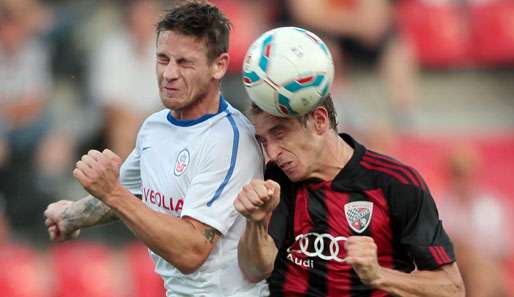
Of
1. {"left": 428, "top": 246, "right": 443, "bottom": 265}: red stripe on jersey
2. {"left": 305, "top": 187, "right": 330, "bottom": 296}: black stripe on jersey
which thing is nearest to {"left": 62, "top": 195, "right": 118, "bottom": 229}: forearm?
{"left": 305, "top": 187, "right": 330, "bottom": 296}: black stripe on jersey

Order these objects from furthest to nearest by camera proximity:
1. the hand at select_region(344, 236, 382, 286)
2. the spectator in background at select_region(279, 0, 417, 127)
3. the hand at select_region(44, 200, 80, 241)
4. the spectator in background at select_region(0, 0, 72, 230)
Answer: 1. the spectator in background at select_region(279, 0, 417, 127)
2. the spectator in background at select_region(0, 0, 72, 230)
3. the hand at select_region(44, 200, 80, 241)
4. the hand at select_region(344, 236, 382, 286)

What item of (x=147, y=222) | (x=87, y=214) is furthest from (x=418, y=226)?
(x=87, y=214)

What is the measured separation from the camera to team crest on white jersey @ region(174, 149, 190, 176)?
17.7ft

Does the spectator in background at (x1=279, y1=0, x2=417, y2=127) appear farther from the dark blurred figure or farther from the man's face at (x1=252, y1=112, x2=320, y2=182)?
the man's face at (x1=252, y1=112, x2=320, y2=182)

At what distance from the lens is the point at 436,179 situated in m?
10.5

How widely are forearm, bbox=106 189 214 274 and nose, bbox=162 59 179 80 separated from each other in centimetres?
69

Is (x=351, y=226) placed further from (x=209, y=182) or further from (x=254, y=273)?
(x=209, y=182)

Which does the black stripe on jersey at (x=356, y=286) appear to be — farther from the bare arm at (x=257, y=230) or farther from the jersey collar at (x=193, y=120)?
the jersey collar at (x=193, y=120)

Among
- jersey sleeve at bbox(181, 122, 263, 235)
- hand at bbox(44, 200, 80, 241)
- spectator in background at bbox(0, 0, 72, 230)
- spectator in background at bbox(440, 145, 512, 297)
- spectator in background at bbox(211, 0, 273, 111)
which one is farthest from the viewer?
spectator in background at bbox(211, 0, 273, 111)

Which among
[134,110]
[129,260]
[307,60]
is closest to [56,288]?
[129,260]

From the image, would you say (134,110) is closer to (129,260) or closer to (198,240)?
(129,260)

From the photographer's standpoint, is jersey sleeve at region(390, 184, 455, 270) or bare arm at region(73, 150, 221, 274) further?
jersey sleeve at region(390, 184, 455, 270)

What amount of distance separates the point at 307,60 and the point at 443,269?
4.22ft

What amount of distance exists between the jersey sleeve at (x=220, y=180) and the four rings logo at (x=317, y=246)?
386mm
